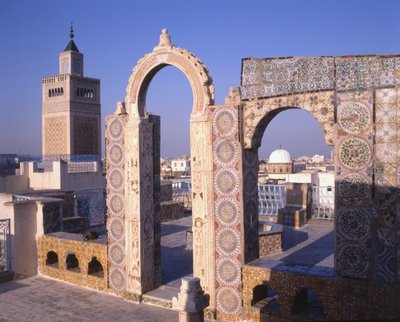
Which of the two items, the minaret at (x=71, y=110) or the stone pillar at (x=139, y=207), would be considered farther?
the minaret at (x=71, y=110)

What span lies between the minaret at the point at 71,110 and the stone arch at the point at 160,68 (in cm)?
2703

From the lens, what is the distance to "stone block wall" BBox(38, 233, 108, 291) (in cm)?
768

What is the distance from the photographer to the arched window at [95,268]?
794 cm

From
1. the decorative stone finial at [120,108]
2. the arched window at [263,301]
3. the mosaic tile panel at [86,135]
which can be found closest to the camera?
Answer: the arched window at [263,301]

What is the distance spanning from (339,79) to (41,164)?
55.0ft

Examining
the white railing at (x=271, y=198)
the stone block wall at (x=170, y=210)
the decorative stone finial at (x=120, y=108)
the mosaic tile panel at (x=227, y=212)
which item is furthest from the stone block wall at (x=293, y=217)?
the decorative stone finial at (x=120, y=108)

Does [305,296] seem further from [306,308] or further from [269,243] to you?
[269,243]

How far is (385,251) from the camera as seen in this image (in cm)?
478

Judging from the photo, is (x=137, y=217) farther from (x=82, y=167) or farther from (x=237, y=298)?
(x=82, y=167)

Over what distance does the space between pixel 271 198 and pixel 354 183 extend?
1028 centimetres

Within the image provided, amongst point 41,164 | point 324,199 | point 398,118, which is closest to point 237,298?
point 398,118

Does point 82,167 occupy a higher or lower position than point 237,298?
higher

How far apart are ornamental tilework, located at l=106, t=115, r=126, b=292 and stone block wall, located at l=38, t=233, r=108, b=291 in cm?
25

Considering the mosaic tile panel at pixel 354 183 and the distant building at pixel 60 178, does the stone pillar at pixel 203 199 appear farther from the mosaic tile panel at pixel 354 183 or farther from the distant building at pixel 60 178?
the distant building at pixel 60 178
